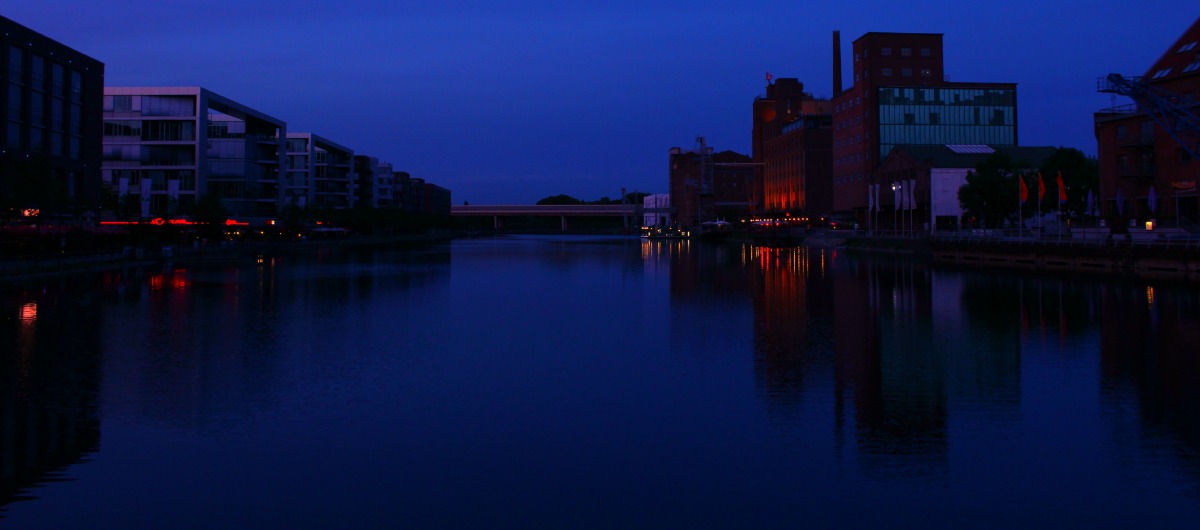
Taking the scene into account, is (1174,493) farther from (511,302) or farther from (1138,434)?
(511,302)

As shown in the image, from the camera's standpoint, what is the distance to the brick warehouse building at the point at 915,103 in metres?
120

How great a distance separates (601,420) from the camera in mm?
13703

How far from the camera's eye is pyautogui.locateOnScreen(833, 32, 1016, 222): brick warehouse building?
119750 millimetres

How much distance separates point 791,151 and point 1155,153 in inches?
3776

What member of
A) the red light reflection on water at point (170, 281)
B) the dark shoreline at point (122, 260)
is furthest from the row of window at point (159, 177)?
the red light reflection on water at point (170, 281)

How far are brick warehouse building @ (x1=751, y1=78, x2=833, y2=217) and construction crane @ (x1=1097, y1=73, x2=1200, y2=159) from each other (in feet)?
288

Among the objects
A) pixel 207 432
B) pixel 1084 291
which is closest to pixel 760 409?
pixel 207 432

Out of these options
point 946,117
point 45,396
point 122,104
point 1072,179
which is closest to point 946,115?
point 946,117

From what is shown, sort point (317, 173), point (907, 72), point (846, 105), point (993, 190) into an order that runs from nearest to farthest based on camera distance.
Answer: point (993, 190), point (907, 72), point (846, 105), point (317, 173)

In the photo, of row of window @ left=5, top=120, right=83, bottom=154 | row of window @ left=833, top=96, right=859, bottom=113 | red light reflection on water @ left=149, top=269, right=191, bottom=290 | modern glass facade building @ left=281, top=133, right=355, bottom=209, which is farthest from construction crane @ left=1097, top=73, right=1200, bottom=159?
modern glass facade building @ left=281, top=133, right=355, bottom=209

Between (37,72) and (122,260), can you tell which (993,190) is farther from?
(37,72)

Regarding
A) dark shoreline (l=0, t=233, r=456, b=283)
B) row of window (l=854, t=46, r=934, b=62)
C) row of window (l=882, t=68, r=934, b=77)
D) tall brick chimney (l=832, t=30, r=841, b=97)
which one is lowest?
dark shoreline (l=0, t=233, r=456, b=283)

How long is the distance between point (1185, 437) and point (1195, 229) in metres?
51.3

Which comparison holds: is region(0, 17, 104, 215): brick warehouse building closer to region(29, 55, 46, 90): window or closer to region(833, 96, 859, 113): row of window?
region(29, 55, 46, 90): window
